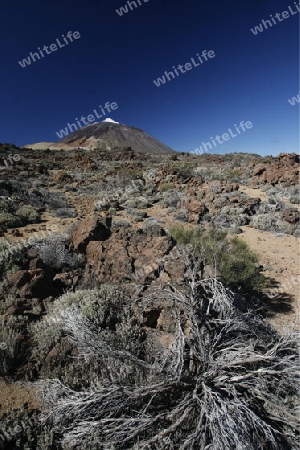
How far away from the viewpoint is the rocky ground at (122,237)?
3.70m

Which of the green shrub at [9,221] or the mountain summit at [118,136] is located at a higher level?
the mountain summit at [118,136]

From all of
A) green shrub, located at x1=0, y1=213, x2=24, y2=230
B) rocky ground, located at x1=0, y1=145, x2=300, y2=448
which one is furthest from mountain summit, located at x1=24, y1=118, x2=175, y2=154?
green shrub, located at x1=0, y1=213, x2=24, y2=230

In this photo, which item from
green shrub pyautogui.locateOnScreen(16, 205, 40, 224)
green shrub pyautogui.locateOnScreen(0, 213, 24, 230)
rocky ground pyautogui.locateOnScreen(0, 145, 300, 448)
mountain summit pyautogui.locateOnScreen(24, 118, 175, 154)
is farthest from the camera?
mountain summit pyautogui.locateOnScreen(24, 118, 175, 154)

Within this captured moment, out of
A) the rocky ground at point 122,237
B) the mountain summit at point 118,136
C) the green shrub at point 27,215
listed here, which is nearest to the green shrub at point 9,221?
the rocky ground at point 122,237

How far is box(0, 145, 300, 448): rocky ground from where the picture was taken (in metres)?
3.70

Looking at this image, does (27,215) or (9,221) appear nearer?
(9,221)

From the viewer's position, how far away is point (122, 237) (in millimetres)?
5293

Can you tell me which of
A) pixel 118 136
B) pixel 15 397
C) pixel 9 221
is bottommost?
pixel 15 397

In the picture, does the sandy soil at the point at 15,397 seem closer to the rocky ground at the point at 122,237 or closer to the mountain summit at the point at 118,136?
the rocky ground at the point at 122,237

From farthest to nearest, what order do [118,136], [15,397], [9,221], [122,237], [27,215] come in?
[118,136] → [27,215] → [9,221] → [122,237] → [15,397]

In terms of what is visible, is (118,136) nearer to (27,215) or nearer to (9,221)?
(27,215)

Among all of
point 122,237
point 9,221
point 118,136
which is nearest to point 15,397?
point 122,237

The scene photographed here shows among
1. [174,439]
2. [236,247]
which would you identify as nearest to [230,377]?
[174,439]

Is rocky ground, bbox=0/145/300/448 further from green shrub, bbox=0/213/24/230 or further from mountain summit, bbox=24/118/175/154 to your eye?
mountain summit, bbox=24/118/175/154
